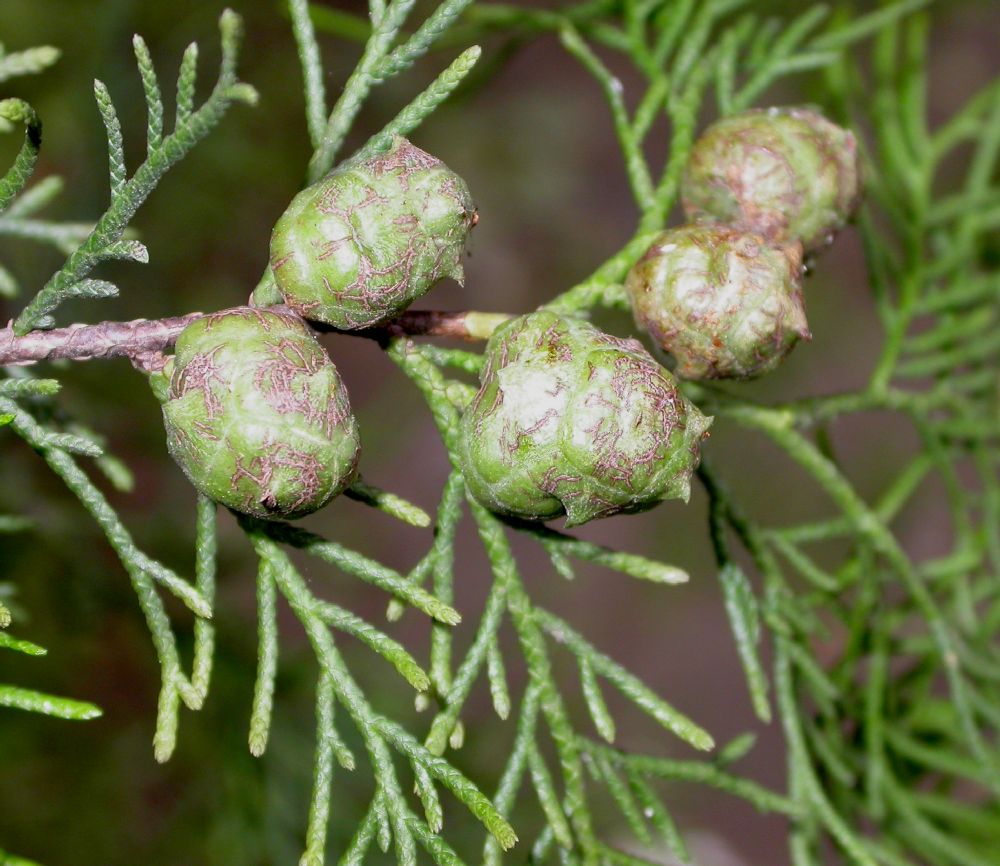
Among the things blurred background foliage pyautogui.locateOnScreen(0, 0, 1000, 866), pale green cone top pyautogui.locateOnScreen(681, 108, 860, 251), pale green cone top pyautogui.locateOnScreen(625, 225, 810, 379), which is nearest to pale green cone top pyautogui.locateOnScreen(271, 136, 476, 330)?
pale green cone top pyautogui.locateOnScreen(625, 225, 810, 379)

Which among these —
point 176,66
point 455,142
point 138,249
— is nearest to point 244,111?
point 176,66

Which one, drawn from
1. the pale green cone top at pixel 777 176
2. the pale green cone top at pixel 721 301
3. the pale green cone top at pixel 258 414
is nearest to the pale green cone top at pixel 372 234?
the pale green cone top at pixel 258 414

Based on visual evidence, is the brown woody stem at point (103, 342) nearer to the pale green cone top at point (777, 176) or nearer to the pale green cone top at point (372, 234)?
the pale green cone top at point (372, 234)

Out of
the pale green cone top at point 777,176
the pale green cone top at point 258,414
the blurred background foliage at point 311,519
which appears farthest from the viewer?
the blurred background foliage at point 311,519

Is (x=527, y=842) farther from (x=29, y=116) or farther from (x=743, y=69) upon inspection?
(x=29, y=116)

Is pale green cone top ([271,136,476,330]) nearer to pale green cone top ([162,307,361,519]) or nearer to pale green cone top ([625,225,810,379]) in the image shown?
pale green cone top ([162,307,361,519])

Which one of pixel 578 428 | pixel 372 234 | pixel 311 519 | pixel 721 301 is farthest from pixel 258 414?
pixel 311 519

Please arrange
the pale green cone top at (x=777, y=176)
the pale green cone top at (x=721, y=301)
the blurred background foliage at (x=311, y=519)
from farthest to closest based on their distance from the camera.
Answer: the blurred background foliage at (x=311, y=519), the pale green cone top at (x=777, y=176), the pale green cone top at (x=721, y=301)
